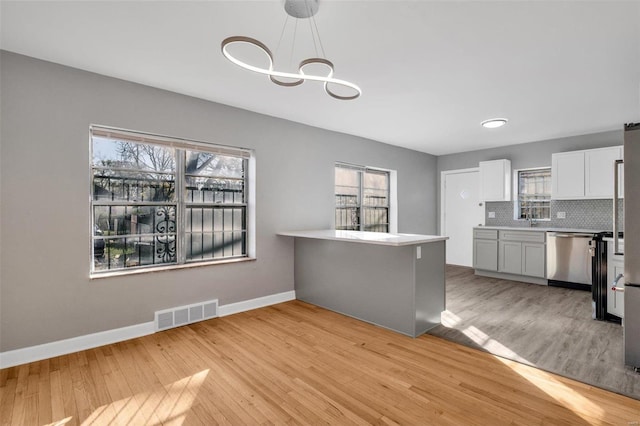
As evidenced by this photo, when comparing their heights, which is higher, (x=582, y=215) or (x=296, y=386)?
(x=582, y=215)

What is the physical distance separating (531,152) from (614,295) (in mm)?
3182

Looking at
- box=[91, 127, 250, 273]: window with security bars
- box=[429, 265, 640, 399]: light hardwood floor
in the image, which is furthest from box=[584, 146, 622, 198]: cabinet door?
box=[91, 127, 250, 273]: window with security bars

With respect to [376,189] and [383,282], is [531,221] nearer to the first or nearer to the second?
[376,189]

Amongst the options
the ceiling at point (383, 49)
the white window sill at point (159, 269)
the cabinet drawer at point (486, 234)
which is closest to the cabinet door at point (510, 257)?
the cabinet drawer at point (486, 234)

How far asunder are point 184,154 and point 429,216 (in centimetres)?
526

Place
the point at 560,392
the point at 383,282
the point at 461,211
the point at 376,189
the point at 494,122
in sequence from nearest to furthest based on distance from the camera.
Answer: the point at 560,392 < the point at 383,282 < the point at 494,122 < the point at 376,189 < the point at 461,211

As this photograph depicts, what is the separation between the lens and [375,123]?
14.9 feet

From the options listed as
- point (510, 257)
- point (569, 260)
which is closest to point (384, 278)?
point (510, 257)

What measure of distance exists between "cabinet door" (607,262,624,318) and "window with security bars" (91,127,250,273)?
168 inches

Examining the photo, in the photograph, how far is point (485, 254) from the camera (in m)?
5.75

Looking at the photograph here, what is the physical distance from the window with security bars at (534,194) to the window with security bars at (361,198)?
256 cm

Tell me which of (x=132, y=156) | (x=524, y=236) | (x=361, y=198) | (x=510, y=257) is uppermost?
(x=132, y=156)

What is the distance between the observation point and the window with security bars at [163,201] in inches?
121

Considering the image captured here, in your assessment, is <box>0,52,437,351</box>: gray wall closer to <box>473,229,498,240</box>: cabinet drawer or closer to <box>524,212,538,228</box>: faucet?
<box>473,229,498,240</box>: cabinet drawer
